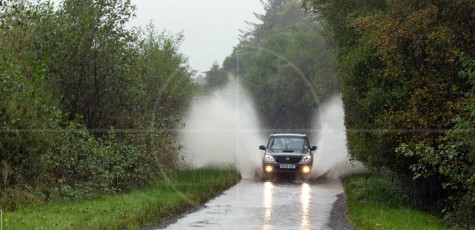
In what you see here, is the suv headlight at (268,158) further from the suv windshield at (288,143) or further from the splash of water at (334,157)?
the splash of water at (334,157)

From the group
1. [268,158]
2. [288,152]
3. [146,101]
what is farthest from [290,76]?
[146,101]

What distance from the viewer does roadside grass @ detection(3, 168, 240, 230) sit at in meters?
13.8

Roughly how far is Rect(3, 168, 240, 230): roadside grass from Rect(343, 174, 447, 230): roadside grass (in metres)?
4.00

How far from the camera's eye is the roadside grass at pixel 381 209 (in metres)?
15.0

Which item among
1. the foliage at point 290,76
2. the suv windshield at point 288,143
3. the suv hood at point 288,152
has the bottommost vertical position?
the suv hood at point 288,152

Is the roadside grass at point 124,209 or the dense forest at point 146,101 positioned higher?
the dense forest at point 146,101

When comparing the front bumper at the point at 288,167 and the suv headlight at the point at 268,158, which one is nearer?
the front bumper at the point at 288,167

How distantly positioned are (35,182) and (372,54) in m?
8.77

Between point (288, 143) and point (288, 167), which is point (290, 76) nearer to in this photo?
point (288, 143)

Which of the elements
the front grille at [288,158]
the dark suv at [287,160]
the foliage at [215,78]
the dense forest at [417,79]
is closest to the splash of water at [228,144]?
the dark suv at [287,160]

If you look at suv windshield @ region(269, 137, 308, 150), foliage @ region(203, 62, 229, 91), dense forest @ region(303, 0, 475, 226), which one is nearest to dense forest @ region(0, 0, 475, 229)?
dense forest @ region(303, 0, 475, 226)

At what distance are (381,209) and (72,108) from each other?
10.9 meters

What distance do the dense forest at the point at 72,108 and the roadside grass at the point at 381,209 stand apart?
20.9ft

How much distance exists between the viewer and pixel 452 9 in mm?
17312
